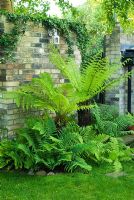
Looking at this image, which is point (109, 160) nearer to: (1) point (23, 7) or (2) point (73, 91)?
(2) point (73, 91)

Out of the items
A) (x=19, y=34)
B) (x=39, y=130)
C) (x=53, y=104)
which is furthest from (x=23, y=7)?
(x=39, y=130)

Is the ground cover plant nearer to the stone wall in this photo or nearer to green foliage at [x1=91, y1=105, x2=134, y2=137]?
the stone wall

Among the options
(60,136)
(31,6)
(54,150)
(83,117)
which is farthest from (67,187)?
(31,6)

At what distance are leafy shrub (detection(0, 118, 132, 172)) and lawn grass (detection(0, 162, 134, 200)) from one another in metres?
0.19

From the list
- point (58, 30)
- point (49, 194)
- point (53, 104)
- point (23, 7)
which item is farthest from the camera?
point (23, 7)

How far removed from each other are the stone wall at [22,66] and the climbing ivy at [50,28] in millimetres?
106

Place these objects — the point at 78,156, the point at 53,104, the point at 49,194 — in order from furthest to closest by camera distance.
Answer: the point at 53,104 → the point at 78,156 → the point at 49,194

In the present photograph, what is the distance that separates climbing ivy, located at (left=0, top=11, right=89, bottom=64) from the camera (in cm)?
717

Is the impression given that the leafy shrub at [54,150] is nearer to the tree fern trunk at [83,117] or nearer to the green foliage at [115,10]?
the tree fern trunk at [83,117]

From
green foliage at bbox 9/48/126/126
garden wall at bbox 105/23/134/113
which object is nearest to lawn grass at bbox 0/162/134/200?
green foliage at bbox 9/48/126/126

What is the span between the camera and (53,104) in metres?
7.06

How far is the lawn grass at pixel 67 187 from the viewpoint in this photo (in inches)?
211

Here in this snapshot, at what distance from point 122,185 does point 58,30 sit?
3.79m

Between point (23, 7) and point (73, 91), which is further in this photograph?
point (23, 7)
